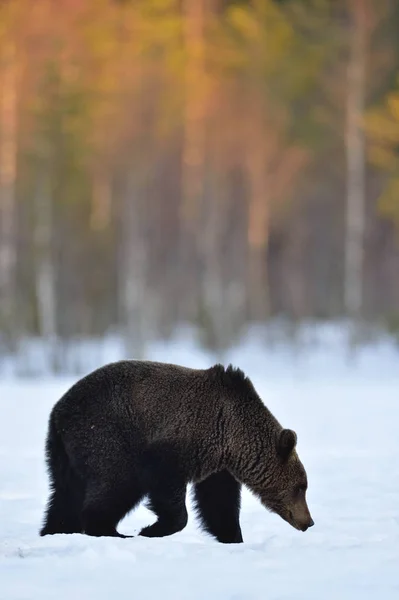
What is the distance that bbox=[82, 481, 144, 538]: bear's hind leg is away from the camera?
5.09 metres

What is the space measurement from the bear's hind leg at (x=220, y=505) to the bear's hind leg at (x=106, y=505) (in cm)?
48

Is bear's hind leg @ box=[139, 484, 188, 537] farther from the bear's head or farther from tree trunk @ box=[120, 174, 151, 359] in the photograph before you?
tree trunk @ box=[120, 174, 151, 359]

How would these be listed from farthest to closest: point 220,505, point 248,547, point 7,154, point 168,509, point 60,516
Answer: point 7,154
point 220,505
point 60,516
point 168,509
point 248,547

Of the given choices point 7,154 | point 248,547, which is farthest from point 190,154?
point 248,547

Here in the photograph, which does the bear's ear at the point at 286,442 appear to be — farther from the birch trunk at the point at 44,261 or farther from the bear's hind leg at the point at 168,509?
the birch trunk at the point at 44,261

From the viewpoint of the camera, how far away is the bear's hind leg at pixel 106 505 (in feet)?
16.7

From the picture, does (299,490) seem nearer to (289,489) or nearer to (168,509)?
(289,489)

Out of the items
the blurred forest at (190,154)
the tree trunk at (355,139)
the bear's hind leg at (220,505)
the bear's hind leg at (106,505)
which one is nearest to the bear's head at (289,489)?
the bear's hind leg at (220,505)

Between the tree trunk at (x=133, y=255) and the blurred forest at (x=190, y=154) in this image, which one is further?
the blurred forest at (x=190, y=154)

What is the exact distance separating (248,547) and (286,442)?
1.80ft

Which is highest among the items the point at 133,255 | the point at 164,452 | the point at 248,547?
the point at 164,452

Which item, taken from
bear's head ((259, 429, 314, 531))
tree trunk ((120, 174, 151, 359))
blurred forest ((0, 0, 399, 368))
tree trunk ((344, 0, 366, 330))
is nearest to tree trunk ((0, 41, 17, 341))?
blurred forest ((0, 0, 399, 368))

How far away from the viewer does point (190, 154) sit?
27500 mm

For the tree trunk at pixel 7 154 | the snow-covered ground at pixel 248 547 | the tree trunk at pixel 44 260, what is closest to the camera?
the snow-covered ground at pixel 248 547
